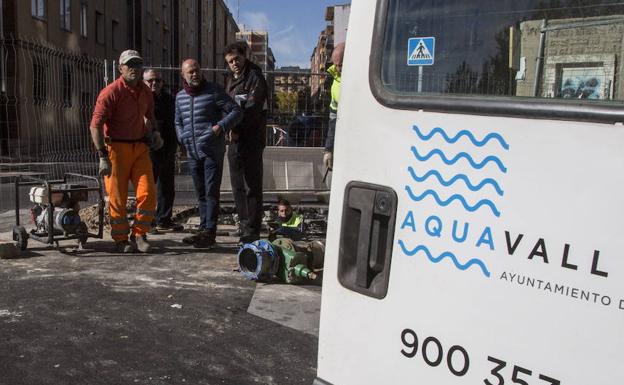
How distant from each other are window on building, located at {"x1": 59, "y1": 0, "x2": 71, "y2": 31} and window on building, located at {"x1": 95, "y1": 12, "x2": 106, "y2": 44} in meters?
3.79

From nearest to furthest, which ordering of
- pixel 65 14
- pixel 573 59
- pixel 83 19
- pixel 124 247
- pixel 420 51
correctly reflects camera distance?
pixel 573 59, pixel 420 51, pixel 124 247, pixel 65 14, pixel 83 19

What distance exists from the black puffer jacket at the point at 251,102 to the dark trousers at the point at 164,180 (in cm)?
161

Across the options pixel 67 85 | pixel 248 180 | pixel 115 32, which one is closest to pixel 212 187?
pixel 248 180

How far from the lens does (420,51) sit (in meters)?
1.79

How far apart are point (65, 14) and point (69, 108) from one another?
17.4 metres

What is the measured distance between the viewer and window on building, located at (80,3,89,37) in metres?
28.3

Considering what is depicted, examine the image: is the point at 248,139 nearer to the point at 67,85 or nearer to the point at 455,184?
the point at 455,184

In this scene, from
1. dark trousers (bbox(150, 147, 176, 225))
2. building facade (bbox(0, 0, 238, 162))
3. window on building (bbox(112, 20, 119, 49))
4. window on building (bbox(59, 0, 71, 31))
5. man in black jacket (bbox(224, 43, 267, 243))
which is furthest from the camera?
window on building (bbox(112, 20, 119, 49))

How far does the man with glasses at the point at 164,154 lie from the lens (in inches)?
294

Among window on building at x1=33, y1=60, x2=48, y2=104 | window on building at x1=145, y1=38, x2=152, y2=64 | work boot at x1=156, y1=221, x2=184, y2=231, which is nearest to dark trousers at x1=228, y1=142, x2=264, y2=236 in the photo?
work boot at x1=156, y1=221, x2=184, y2=231

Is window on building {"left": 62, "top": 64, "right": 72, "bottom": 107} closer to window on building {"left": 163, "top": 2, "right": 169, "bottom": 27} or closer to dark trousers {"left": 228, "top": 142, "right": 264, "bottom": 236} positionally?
dark trousers {"left": 228, "top": 142, "right": 264, "bottom": 236}

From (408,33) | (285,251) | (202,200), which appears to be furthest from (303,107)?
(408,33)

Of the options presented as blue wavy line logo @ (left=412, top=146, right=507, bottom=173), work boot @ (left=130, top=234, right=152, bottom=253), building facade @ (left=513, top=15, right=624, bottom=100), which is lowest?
work boot @ (left=130, top=234, right=152, bottom=253)

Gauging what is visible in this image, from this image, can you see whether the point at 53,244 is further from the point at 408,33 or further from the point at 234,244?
the point at 408,33
